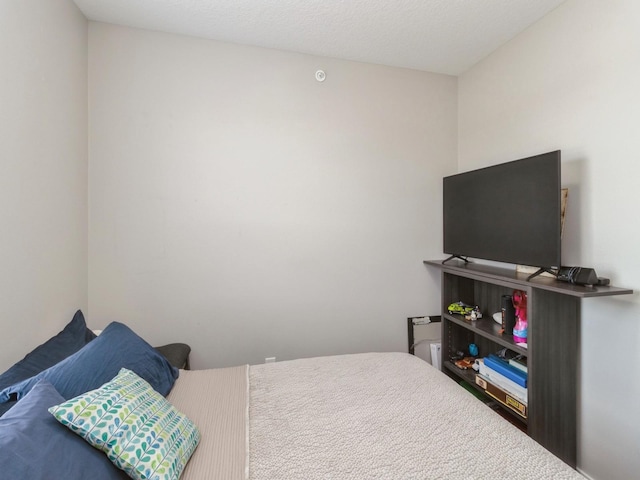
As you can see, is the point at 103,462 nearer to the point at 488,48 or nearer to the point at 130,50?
the point at 130,50

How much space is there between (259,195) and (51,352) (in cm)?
143

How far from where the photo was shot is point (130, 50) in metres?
2.06

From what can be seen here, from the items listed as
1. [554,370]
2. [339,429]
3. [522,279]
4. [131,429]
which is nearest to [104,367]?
[131,429]

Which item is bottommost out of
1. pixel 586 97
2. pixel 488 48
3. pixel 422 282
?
pixel 422 282

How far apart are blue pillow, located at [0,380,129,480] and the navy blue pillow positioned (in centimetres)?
39

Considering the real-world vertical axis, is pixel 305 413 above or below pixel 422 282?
below

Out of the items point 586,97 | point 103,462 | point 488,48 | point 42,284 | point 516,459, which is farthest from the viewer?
point 488,48

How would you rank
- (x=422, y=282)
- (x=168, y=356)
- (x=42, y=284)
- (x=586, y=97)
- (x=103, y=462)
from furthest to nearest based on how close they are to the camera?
(x=422, y=282), (x=168, y=356), (x=586, y=97), (x=42, y=284), (x=103, y=462)

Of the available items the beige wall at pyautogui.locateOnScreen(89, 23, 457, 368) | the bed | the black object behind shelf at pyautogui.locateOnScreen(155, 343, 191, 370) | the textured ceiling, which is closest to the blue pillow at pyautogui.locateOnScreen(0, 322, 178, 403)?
the bed

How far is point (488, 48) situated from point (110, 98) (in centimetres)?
265

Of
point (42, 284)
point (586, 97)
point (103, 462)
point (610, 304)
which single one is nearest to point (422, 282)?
point (610, 304)

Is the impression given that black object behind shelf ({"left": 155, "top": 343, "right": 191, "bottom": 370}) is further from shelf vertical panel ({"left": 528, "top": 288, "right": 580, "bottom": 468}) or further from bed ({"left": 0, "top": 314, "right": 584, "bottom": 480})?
shelf vertical panel ({"left": 528, "top": 288, "right": 580, "bottom": 468})

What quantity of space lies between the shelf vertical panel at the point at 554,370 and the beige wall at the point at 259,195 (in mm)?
1018

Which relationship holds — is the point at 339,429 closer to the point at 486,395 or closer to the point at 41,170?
the point at 486,395
